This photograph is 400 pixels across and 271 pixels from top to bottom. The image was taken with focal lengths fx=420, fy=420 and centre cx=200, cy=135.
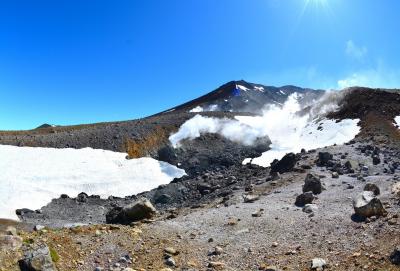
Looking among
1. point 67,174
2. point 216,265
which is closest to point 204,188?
point 67,174

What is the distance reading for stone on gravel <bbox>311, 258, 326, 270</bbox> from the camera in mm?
13007

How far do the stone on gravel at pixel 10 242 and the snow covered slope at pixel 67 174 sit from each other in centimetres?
1571

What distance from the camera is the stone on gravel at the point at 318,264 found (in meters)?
13.0

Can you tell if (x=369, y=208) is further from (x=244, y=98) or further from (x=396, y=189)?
(x=244, y=98)

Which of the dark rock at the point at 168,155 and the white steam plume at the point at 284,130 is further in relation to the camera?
the white steam plume at the point at 284,130

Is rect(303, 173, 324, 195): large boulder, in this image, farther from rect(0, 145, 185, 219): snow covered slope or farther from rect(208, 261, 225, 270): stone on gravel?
rect(0, 145, 185, 219): snow covered slope

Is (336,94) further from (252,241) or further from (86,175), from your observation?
(252,241)

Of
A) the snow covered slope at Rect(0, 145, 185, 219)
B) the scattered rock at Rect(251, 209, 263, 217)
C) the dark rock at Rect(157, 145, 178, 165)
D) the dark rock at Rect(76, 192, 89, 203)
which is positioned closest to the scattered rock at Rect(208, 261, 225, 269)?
the scattered rock at Rect(251, 209, 263, 217)

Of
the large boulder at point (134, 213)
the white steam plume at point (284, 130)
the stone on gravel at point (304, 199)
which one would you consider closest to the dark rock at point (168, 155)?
the white steam plume at point (284, 130)

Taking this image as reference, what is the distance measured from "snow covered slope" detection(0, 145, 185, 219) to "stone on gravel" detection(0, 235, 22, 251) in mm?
15713

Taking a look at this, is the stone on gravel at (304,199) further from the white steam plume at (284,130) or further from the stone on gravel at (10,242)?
the white steam plume at (284,130)

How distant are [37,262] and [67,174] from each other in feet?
84.0

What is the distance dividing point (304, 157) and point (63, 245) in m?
22.7

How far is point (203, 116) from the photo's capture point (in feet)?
198
